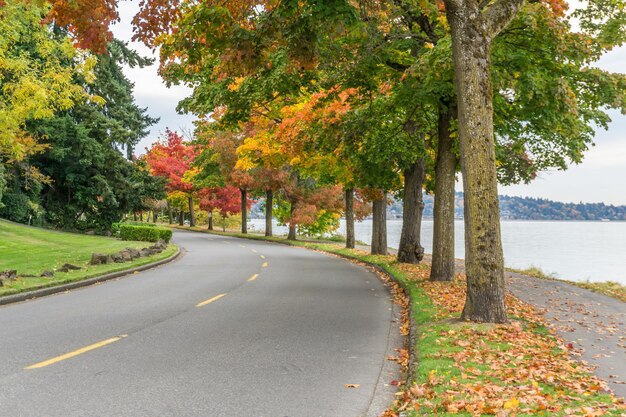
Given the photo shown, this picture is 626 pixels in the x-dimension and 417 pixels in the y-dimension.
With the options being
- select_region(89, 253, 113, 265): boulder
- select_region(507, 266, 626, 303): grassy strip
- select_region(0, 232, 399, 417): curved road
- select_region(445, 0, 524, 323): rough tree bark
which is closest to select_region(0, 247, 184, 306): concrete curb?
select_region(0, 232, 399, 417): curved road

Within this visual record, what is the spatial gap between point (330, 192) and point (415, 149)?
23.9 meters

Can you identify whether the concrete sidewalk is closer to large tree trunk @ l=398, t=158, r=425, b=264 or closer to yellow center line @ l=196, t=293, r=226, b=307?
large tree trunk @ l=398, t=158, r=425, b=264

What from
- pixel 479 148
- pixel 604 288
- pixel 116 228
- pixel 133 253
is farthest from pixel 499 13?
pixel 116 228

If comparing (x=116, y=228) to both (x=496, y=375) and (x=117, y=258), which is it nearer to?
(x=117, y=258)

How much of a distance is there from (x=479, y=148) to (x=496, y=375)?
379 cm

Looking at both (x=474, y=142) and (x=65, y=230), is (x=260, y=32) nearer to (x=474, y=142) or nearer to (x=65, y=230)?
(x=474, y=142)

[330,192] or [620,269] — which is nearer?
[620,269]

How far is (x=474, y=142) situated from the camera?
8492 mm

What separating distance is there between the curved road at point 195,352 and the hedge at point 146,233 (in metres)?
17.0

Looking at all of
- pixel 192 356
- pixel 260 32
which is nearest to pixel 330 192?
pixel 260 32

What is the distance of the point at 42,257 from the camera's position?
19.0 meters

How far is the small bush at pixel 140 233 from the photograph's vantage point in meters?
30.0

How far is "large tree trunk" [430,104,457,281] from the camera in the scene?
46.5ft

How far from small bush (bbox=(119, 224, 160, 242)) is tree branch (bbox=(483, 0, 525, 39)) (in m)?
24.4
